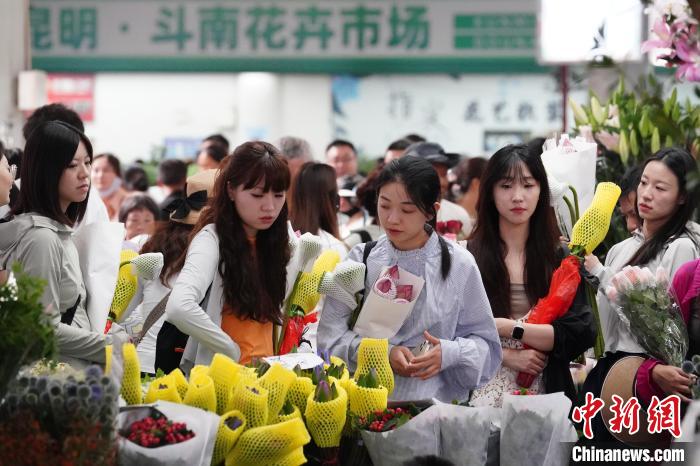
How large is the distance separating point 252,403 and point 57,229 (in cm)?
77

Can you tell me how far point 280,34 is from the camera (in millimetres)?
10484

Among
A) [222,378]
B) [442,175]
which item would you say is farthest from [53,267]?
[442,175]

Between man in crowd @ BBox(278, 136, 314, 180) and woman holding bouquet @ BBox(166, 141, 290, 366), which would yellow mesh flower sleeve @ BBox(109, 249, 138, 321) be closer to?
woman holding bouquet @ BBox(166, 141, 290, 366)

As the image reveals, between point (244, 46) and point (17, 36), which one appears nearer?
point (17, 36)

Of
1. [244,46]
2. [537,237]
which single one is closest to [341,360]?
[537,237]

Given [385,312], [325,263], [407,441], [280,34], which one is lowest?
[407,441]

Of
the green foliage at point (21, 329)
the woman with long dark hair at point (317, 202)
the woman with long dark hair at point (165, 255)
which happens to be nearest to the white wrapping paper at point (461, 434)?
the green foliage at point (21, 329)

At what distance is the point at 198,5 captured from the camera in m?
10.4

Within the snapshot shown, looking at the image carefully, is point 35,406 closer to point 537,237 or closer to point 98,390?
point 98,390

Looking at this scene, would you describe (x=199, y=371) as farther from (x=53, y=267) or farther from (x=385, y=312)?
(x=385, y=312)

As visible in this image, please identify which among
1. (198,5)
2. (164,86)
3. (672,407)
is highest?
(198,5)

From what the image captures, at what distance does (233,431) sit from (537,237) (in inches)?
58.3

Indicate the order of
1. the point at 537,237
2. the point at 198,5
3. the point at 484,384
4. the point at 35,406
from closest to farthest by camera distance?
the point at 35,406 → the point at 484,384 → the point at 537,237 → the point at 198,5

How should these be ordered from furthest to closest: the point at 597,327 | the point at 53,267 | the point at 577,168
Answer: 1. the point at 577,168
2. the point at 597,327
3. the point at 53,267
